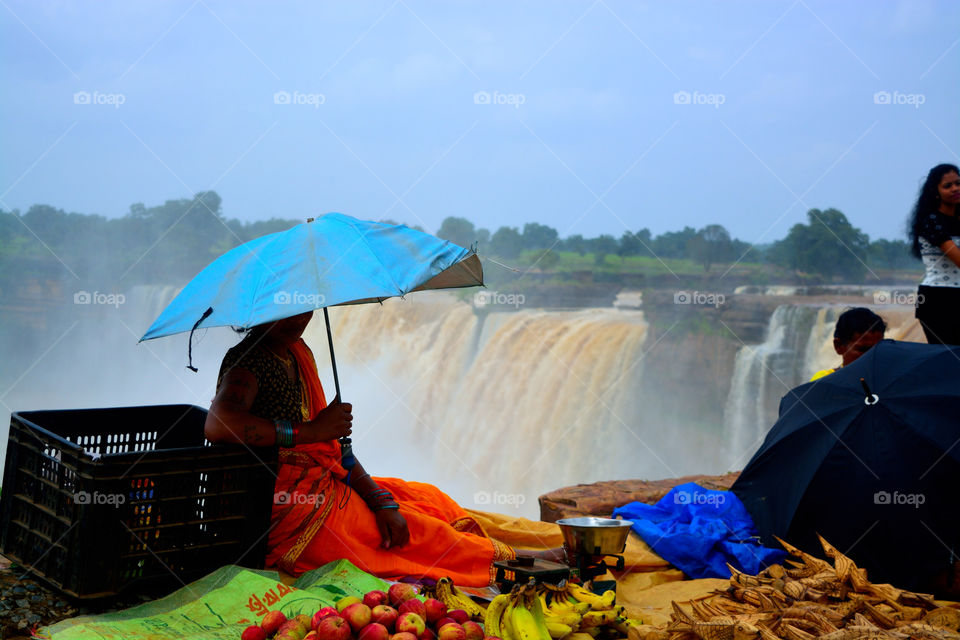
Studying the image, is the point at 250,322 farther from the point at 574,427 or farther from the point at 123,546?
the point at 574,427

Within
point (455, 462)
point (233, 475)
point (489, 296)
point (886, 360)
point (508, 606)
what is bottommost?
point (455, 462)

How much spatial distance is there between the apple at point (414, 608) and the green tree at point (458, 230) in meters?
13.9

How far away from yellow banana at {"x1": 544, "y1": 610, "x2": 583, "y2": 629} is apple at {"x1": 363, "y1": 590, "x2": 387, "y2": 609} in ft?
1.51

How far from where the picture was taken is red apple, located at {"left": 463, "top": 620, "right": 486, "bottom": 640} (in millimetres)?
1887

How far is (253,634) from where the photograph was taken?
6.37ft

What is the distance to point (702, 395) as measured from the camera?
12.6 meters

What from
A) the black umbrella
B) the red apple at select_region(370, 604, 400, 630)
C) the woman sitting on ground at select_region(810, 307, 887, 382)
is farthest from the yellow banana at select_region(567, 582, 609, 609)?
the woman sitting on ground at select_region(810, 307, 887, 382)

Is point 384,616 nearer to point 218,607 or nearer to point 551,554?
point 218,607

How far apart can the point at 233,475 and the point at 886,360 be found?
2.38 meters

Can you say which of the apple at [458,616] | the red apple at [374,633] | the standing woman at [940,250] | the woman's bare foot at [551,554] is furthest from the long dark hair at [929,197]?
the red apple at [374,633]

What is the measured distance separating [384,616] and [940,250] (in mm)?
3083

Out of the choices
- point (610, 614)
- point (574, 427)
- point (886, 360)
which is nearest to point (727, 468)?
point (574, 427)

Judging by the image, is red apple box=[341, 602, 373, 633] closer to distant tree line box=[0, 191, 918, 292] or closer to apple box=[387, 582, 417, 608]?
apple box=[387, 582, 417, 608]

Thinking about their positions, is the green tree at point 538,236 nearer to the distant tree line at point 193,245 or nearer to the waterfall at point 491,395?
the distant tree line at point 193,245
